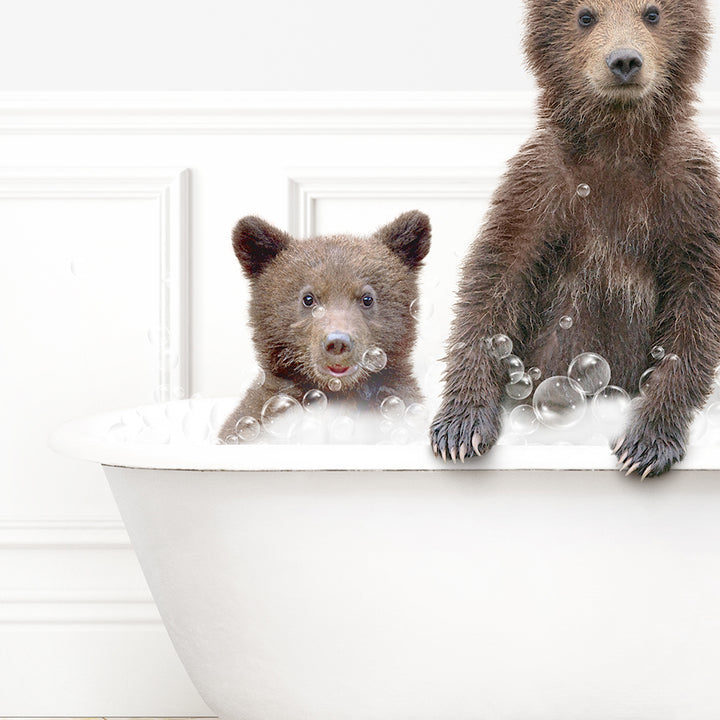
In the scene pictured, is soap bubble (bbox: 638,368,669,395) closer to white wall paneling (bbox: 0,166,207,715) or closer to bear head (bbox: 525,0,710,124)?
bear head (bbox: 525,0,710,124)

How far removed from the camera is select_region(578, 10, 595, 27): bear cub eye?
1264mm

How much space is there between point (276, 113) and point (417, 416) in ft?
3.10

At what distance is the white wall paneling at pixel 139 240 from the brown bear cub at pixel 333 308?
518 mm

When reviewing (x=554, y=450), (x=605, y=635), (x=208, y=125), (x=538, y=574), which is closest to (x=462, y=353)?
(x=554, y=450)

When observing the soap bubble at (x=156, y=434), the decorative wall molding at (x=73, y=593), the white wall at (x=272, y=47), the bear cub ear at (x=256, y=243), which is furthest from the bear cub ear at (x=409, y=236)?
the decorative wall molding at (x=73, y=593)

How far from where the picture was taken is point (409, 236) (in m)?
1.58

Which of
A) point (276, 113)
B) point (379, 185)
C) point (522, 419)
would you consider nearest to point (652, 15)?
point (522, 419)

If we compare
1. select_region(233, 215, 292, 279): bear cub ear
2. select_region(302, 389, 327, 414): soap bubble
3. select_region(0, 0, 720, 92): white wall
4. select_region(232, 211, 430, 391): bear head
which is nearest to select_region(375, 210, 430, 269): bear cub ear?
select_region(232, 211, 430, 391): bear head

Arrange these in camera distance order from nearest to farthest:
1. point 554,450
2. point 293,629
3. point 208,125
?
point 554,450 → point 293,629 → point 208,125

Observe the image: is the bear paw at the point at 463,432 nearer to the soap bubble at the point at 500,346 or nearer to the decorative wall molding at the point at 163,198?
the soap bubble at the point at 500,346

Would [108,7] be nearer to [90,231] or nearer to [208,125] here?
[208,125]

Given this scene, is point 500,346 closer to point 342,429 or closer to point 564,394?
point 564,394

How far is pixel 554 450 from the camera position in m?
1.16

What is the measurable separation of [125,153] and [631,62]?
1265mm
